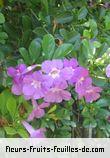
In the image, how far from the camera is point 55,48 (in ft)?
2.95

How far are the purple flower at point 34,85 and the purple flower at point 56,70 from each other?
2 cm

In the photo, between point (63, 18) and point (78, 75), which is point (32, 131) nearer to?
point (78, 75)

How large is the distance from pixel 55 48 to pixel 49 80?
171mm

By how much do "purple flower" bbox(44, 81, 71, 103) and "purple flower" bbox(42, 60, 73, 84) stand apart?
0.5 inches

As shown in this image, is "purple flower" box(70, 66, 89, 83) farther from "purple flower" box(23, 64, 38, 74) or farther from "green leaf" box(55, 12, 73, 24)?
"green leaf" box(55, 12, 73, 24)

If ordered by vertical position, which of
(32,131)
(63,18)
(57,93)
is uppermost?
(63,18)

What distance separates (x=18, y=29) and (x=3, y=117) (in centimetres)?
40

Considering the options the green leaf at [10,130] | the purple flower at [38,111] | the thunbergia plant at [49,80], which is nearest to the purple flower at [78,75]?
the thunbergia plant at [49,80]

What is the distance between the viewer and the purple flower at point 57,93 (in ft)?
2.51

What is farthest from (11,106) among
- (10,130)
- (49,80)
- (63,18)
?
(63,18)

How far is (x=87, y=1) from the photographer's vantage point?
136 centimetres

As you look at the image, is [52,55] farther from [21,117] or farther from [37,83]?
[21,117]

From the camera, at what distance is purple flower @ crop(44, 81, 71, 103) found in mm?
764

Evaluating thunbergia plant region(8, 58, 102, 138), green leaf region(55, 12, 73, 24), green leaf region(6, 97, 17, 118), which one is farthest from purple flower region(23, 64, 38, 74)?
green leaf region(55, 12, 73, 24)
